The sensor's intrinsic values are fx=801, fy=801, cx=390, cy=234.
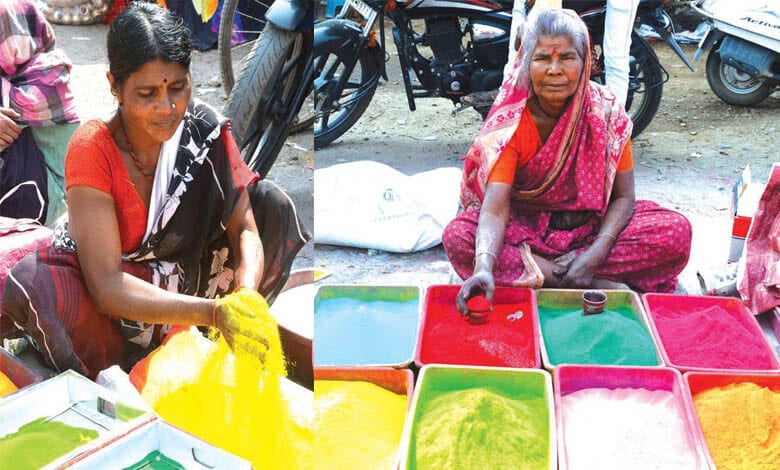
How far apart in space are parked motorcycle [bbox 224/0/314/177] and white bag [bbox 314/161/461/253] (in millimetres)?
870

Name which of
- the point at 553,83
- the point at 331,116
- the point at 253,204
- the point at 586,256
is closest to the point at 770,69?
the point at 553,83

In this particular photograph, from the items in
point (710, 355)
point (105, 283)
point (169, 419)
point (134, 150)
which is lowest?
point (710, 355)

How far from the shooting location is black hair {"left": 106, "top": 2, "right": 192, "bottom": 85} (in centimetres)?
112

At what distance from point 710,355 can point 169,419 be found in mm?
1164

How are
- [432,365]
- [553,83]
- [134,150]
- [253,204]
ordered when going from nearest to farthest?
[134,150] → [253,204] → [432,365] → [553,83]

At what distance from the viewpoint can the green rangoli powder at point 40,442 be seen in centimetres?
123

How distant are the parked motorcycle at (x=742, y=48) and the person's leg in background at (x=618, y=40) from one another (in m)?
0.18

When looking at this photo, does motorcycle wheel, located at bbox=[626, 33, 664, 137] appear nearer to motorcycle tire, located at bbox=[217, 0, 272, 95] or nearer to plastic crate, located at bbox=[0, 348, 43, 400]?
motorcycle tire, located at bbox=[217, 0, 272, 95]

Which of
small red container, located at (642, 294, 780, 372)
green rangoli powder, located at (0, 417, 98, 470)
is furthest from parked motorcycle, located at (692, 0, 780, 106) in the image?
green rangoli powder, located at (0, 417, 98, 470)

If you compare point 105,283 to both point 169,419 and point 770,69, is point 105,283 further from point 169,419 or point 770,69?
point 770,69

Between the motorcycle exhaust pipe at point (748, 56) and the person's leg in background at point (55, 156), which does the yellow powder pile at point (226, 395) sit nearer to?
the person's leg in background at point (55, 156)

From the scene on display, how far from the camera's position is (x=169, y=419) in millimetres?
1348

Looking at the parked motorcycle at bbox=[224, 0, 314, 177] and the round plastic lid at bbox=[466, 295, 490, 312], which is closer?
the parked motorcycle at bbox=[224, 0, 314, 177]

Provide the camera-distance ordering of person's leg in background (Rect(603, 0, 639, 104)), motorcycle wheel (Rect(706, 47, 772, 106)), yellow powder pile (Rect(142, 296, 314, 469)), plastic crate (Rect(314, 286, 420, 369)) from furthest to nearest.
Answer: motorcycle wheel (Rect(706, 47, 772, 106)), person's leg in background (Rect(603, 0, 639, 104)), plastic crate (Rect(314, 286, 420, 369)), yellow powder pile (Rect(142, 296, 314, 469))
